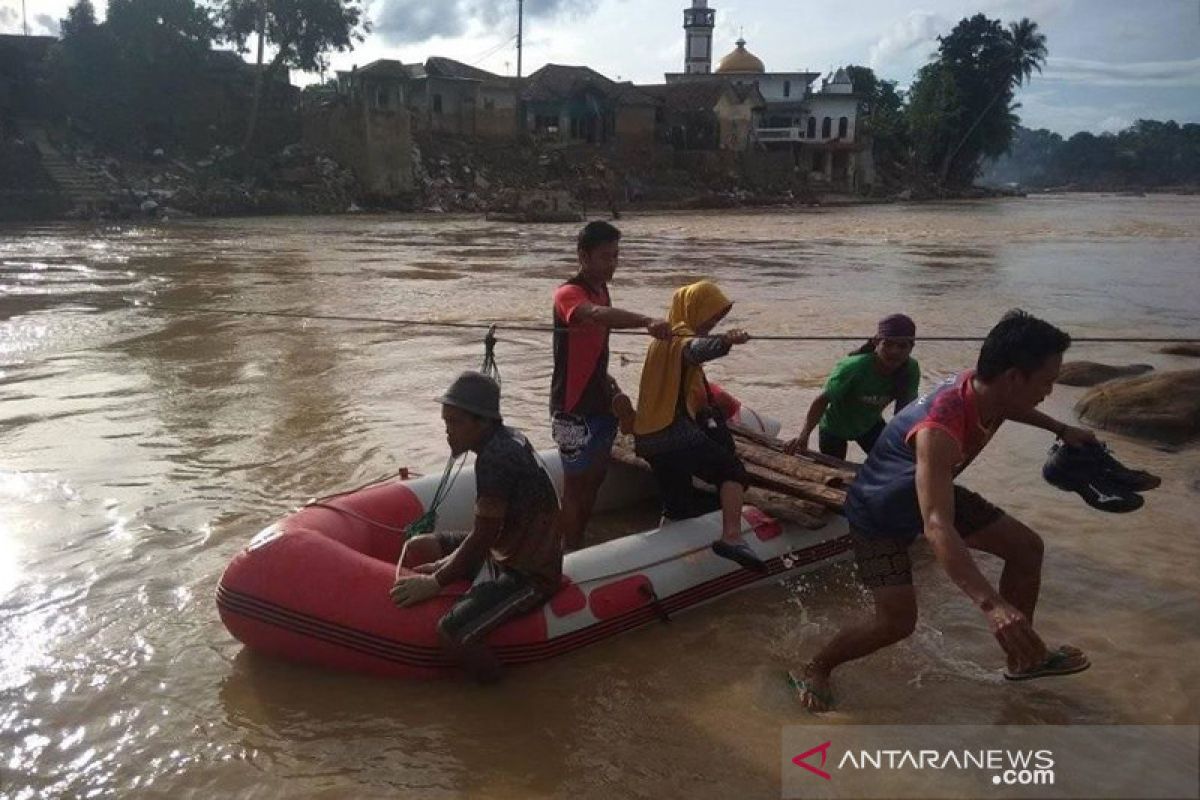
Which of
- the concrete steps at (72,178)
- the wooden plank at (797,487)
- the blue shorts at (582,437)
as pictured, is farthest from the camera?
the concrete steps at (72,178)

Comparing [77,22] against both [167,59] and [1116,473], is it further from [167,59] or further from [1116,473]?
[1116,473]

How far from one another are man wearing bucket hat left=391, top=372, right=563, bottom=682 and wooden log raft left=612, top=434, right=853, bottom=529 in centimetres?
168

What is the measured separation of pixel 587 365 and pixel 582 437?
377mm

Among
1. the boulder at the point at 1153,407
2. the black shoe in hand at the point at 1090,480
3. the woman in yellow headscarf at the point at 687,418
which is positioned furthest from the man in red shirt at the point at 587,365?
the boulder at the point at 1153,407

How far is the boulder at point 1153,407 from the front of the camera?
776 centimetres

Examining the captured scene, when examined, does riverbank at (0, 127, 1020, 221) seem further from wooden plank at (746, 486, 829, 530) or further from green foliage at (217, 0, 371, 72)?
wooden plank at (746, 486, 829, 530)

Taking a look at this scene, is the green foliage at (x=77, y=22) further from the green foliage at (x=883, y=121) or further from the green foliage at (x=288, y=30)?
the green foliage at (x=883, y=121)

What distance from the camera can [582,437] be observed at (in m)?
4.80

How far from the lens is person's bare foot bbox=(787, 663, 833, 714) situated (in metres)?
3.86

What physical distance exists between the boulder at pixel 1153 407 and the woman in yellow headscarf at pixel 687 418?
4818 mm

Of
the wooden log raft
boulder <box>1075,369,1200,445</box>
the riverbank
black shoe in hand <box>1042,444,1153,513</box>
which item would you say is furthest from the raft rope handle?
the riverbank

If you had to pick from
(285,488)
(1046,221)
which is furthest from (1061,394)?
(1046,221)

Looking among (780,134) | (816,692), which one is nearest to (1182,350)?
(816,692)

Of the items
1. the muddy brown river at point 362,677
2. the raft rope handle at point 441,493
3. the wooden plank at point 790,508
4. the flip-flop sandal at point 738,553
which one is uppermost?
the raft rope handle at point 441,493
